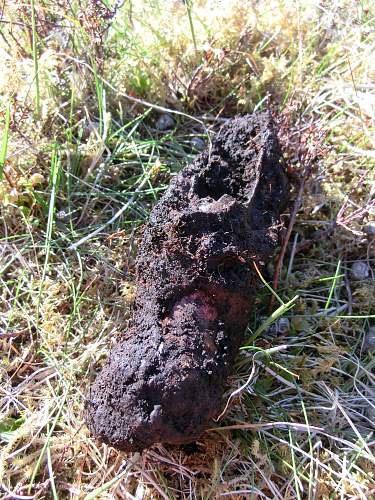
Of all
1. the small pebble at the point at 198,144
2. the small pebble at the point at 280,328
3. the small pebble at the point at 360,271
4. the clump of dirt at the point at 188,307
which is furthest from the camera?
the small pebble at the point at 198,144

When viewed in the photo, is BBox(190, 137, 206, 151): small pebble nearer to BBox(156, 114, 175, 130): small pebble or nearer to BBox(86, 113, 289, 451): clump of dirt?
BBox(156, 114, 175, 130): small pebble

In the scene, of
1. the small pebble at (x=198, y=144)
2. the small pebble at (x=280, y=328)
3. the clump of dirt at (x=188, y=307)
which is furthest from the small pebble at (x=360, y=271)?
the small pebble at (x=198, y=144)

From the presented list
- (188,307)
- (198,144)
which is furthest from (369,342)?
(198,144)

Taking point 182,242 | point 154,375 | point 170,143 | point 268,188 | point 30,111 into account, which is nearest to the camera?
point 154,375

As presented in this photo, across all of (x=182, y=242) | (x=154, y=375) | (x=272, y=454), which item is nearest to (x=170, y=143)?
(x=182, y=242)

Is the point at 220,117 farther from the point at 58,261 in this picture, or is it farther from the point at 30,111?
the point at 58,261

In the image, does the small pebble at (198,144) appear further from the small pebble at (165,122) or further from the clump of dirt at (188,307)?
the clump of dirt at (188,307)

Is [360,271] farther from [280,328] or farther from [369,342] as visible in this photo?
[280,328]
